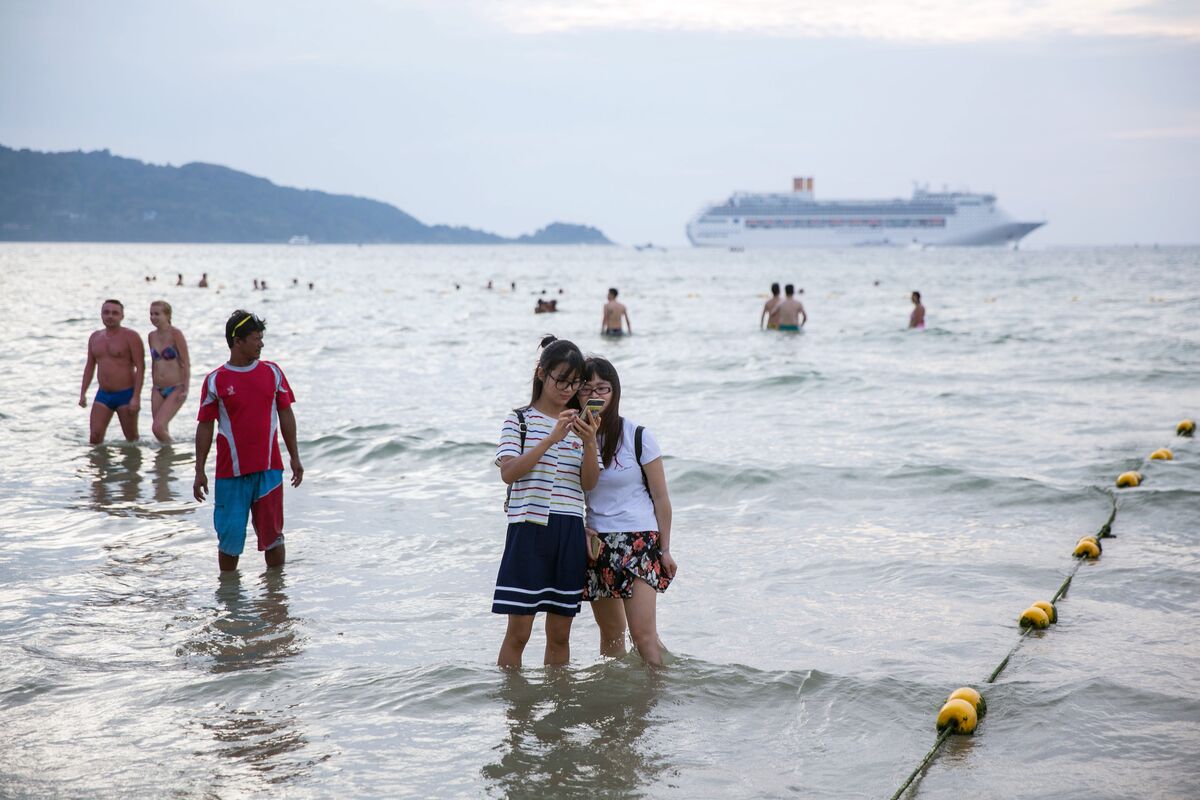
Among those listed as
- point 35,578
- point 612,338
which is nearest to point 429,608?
point 35,578

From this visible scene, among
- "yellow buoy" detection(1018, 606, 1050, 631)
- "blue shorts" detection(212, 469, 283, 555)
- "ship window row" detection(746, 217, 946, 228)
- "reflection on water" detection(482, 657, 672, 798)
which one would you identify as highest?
"ship window row" detection(746, 217, 946, 228)

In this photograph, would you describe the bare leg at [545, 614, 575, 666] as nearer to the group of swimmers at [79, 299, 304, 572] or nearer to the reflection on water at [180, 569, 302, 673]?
the reflection on water at [180, 569, 302, 673]

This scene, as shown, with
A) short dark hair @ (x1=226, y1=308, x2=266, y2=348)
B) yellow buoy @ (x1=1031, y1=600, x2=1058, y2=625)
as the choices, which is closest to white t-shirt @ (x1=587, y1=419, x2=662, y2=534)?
short dark hair @ (x1=226, y1=308, x2=266, y2=348)

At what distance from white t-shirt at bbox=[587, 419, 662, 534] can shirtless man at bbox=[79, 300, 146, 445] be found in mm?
6861

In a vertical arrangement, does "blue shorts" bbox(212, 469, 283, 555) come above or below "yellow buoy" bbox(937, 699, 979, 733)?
above

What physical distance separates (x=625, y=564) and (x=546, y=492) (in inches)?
19.4

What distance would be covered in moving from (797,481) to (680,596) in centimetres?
357

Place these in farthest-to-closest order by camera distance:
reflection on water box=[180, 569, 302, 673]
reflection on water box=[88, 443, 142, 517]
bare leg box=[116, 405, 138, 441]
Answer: bare leg box=[116, 405, 138, 441] < reflection on water box=[88, 443, 142, 517] < reflection on water box=[180, 569, 302, 673]

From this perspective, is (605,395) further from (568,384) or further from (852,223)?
(852,223)

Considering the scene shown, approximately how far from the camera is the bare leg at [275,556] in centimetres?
655

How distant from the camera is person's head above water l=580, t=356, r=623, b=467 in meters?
4.27

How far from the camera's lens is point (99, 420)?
34.9ft

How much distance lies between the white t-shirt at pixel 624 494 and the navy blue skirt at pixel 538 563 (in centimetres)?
17

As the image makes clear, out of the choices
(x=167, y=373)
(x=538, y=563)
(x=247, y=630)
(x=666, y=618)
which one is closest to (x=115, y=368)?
(x=167, y=373)
